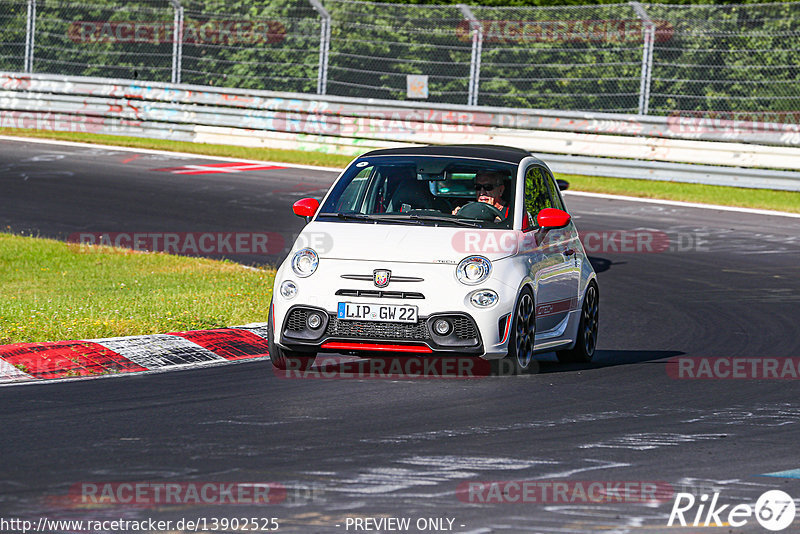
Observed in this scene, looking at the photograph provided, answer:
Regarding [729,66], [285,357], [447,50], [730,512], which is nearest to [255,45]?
[447,50]

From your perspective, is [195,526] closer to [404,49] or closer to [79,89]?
[404,49]

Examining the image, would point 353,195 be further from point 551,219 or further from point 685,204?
point 685,204

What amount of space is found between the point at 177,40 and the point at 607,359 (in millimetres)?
17421

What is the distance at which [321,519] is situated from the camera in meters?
5.66

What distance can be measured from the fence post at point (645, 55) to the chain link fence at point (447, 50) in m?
0.02

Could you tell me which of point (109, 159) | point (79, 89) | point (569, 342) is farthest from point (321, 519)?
point (79, 89)

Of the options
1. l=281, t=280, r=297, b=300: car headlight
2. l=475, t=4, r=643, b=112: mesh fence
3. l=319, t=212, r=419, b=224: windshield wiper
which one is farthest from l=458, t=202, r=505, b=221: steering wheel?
l=475, t=4, r=643, b=112: mesh fence

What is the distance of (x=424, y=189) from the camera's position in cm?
1036

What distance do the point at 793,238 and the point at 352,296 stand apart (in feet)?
34.9

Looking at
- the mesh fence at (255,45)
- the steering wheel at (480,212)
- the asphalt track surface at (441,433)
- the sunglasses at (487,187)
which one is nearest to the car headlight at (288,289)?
the asphalt track surface at (441,433)

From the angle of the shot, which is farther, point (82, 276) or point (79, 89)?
point (79, 89)

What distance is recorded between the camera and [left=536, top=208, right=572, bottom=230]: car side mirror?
1001cm

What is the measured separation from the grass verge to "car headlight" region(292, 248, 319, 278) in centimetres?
1303

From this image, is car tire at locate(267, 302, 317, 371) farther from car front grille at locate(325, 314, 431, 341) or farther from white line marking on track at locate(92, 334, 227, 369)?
white line marking on track at locate(92, 334, 227, 369)
